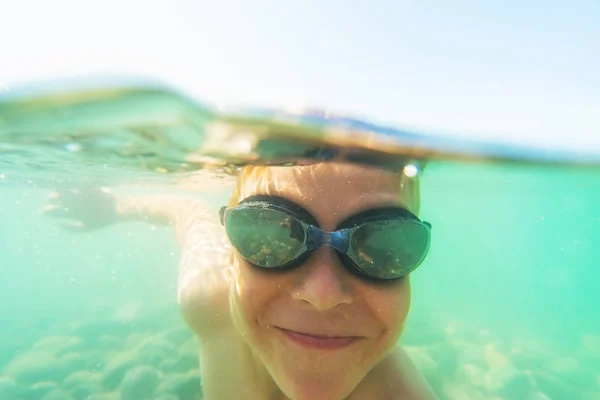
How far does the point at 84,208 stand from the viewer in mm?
10539

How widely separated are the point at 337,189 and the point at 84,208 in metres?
10.1

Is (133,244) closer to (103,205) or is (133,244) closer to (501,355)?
(103,205)

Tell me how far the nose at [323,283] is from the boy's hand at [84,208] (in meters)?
9.18

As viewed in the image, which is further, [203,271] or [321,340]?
[203,271]

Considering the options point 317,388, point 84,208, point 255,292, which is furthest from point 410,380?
point 84,208

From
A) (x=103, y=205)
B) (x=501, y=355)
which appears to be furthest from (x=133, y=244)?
(x=501, y=355)

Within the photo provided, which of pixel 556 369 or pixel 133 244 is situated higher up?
pixel 556 369

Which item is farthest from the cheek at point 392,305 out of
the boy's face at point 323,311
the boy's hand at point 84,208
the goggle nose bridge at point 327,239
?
the boy's hand at point 84,208

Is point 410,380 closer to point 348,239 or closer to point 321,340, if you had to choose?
point 321,340

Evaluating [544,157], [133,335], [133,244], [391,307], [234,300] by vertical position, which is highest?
[544,157]

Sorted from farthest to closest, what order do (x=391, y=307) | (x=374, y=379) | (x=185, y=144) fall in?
(x=185, y=144) < (x=374, y=379) < (x=391, y=307)

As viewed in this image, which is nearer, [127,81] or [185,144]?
[127,81]

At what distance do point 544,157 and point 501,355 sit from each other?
20.2 feet

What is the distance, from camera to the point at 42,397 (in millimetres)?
6598
